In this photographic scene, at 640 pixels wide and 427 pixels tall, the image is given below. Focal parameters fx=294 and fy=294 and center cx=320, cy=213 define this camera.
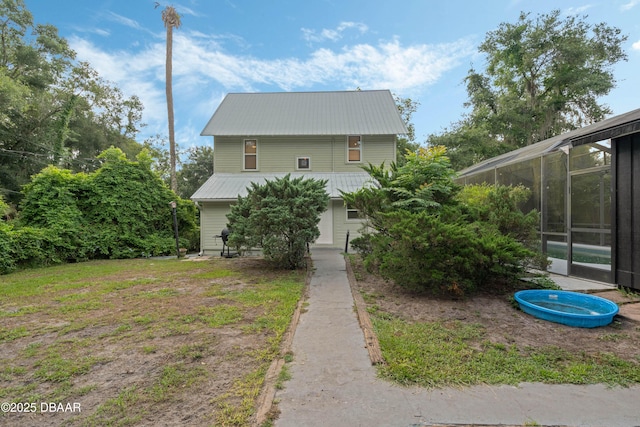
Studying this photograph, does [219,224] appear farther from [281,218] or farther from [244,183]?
[281,218]

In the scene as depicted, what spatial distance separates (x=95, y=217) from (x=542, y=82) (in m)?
27.0

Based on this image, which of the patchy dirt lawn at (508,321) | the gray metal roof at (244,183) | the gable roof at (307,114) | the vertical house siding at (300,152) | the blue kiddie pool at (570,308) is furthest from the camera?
the vertical house siding at (300,152)

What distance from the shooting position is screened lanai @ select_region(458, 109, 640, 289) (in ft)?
17.5

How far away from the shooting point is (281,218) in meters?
7.20

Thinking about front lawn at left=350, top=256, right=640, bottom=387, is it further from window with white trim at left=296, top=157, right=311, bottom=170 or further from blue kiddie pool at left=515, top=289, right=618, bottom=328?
window with white trim at left=296, top=157, right=311, bottom=170

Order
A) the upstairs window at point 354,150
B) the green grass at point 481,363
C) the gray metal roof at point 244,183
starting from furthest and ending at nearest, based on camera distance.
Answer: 1. the upstairs window at point 354,150
2. the gray metal roof at point 244,183
3. the green grass at point 481,363

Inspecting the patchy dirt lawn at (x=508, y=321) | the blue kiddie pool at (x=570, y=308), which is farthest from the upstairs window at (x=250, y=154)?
the blue kiddie pool at (x=570, y=308)

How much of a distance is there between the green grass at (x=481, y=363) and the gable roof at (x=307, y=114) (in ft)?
37.6

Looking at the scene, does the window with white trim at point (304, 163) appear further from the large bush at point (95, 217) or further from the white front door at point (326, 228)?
the large bush at point (95, 217)

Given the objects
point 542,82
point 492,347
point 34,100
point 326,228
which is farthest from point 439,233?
point 34,100

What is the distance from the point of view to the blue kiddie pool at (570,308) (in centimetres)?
389

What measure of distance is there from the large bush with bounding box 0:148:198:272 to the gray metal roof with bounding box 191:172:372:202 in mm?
2019

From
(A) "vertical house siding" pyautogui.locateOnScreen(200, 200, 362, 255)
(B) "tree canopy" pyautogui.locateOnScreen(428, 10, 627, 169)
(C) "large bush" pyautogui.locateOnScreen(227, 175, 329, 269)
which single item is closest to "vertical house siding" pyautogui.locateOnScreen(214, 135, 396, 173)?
(A) "vertical house siding" pyautogui.locateOnScreen(200, 200, 362, 255)

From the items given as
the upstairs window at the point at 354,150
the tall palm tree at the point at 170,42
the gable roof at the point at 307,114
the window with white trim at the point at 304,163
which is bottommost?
the window with white trim at the point at 304,163
